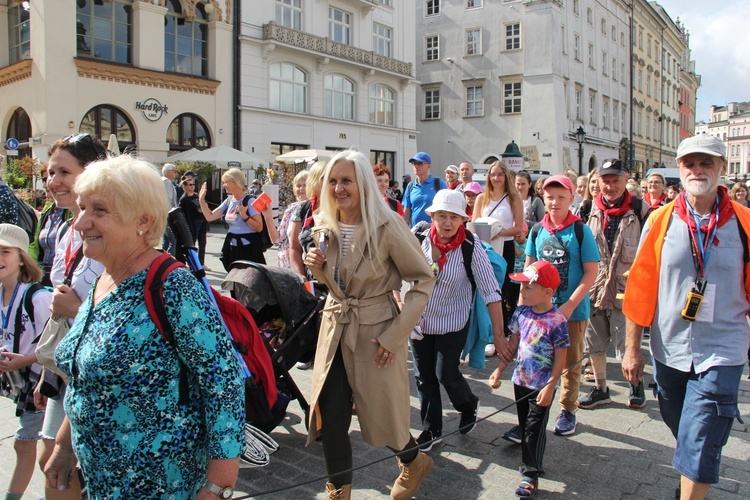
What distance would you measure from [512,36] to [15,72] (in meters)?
27.7

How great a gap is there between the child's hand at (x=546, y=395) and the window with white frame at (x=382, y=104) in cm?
2980

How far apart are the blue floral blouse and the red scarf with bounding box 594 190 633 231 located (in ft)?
13.9

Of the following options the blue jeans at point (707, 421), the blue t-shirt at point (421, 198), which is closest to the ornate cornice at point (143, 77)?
the blue t-shirt at point (421, 198)

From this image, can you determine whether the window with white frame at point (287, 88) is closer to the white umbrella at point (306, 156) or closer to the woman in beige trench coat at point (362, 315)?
the white umbrella at point (306, 156)

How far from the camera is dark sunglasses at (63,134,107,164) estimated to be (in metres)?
3.01

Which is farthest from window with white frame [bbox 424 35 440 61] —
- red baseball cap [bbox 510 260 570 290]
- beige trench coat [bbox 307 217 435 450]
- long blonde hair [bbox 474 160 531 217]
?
beige trench coat [bbox 307 217 435 450]

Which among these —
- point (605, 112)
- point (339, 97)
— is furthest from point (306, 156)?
point (605, 112)

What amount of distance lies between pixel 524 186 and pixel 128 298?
6.97 metres

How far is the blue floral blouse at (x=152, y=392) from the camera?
1888 millimetres

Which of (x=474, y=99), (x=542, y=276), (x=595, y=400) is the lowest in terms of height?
(x=595, y=400)

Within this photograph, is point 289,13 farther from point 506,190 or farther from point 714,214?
point 714,214

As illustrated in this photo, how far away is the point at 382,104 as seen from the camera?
109 ft

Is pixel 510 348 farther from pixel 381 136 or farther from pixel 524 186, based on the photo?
pixel 381 136

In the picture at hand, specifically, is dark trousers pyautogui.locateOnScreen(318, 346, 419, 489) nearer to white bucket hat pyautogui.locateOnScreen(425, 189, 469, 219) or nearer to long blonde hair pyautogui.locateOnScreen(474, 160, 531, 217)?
white bucket hat pyautogui.locateOnScreen(425, 189, 469, 219)
